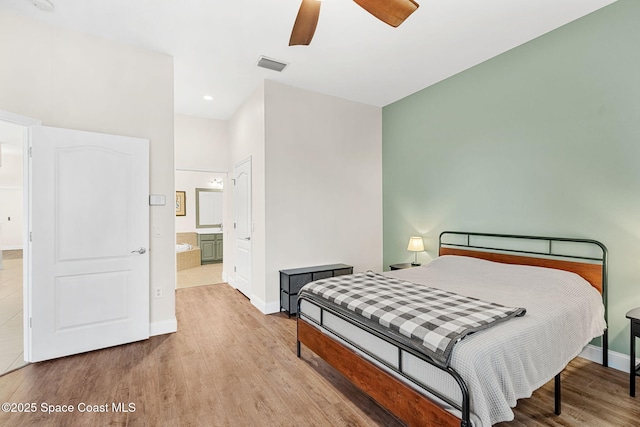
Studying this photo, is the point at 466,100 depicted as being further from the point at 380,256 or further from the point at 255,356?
the point at 255,356

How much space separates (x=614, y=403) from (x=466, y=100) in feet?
10.8

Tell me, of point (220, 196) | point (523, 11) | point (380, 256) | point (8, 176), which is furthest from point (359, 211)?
point (8, 176)

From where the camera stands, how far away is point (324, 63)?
3695 mm

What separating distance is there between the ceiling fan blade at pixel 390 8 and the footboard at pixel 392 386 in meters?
2.14

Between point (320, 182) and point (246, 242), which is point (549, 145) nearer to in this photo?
point (320, 182)

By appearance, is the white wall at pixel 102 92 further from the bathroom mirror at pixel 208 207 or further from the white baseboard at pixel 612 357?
the bathroom mirror at pixel 208 207

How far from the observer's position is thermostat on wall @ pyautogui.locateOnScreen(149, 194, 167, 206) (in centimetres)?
336

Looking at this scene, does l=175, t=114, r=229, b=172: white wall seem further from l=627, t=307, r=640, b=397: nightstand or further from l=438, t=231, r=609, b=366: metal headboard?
l=627, t=307, r=640, b=397: nightstand

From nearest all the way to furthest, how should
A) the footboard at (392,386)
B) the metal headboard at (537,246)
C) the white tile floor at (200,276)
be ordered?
1. the footboard at (392,386)
2. the metal headboard at (537,246)
3. the white tile floor at (200,276)

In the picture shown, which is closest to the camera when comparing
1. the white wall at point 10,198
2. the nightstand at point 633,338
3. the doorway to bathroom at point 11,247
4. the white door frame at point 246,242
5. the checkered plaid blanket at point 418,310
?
the checkered plaid blanket at point 418,310

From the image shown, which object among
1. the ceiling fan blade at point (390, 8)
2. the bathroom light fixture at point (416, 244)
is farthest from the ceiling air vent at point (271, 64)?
the bathroom light fixture at point (416, 244)

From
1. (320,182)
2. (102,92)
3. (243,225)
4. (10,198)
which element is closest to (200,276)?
(243,225)

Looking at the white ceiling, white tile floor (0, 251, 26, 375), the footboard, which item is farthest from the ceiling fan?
white tile floor (0, 251, 26, 375)

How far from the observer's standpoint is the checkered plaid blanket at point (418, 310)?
1646 mm
